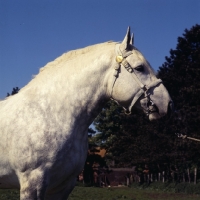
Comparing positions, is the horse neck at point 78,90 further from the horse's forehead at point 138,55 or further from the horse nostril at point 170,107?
the horse nostril at point 170,107

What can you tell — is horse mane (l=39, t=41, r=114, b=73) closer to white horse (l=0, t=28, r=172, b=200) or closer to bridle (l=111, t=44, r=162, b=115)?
white horse (l=0, t=28, r=172, b=200)

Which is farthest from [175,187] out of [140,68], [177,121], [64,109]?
[64,109]

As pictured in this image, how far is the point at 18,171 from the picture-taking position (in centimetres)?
398

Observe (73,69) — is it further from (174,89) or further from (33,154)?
(174,89)

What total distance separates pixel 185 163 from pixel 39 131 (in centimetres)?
2980

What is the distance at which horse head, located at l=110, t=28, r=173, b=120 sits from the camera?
420 centimetres

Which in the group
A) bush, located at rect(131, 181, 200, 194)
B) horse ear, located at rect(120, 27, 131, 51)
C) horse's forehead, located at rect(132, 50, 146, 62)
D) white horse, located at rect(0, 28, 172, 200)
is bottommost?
bush, located at rect(131, 181, 200, 194)

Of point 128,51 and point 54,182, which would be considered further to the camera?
point 128,51

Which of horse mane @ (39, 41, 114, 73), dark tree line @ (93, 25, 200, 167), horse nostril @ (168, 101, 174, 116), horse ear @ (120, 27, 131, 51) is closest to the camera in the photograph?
horse nostril @ (168, 101, 174, 116)

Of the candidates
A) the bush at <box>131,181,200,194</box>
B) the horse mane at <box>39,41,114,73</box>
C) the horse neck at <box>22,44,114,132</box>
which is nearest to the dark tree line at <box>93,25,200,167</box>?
the bush at <box>131,181,200,194</box>

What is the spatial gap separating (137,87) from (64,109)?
2.61ft

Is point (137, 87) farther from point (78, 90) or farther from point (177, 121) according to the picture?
point (177, 121)

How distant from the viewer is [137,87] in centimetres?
423

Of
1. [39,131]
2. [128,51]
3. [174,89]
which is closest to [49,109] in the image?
[39,131]
